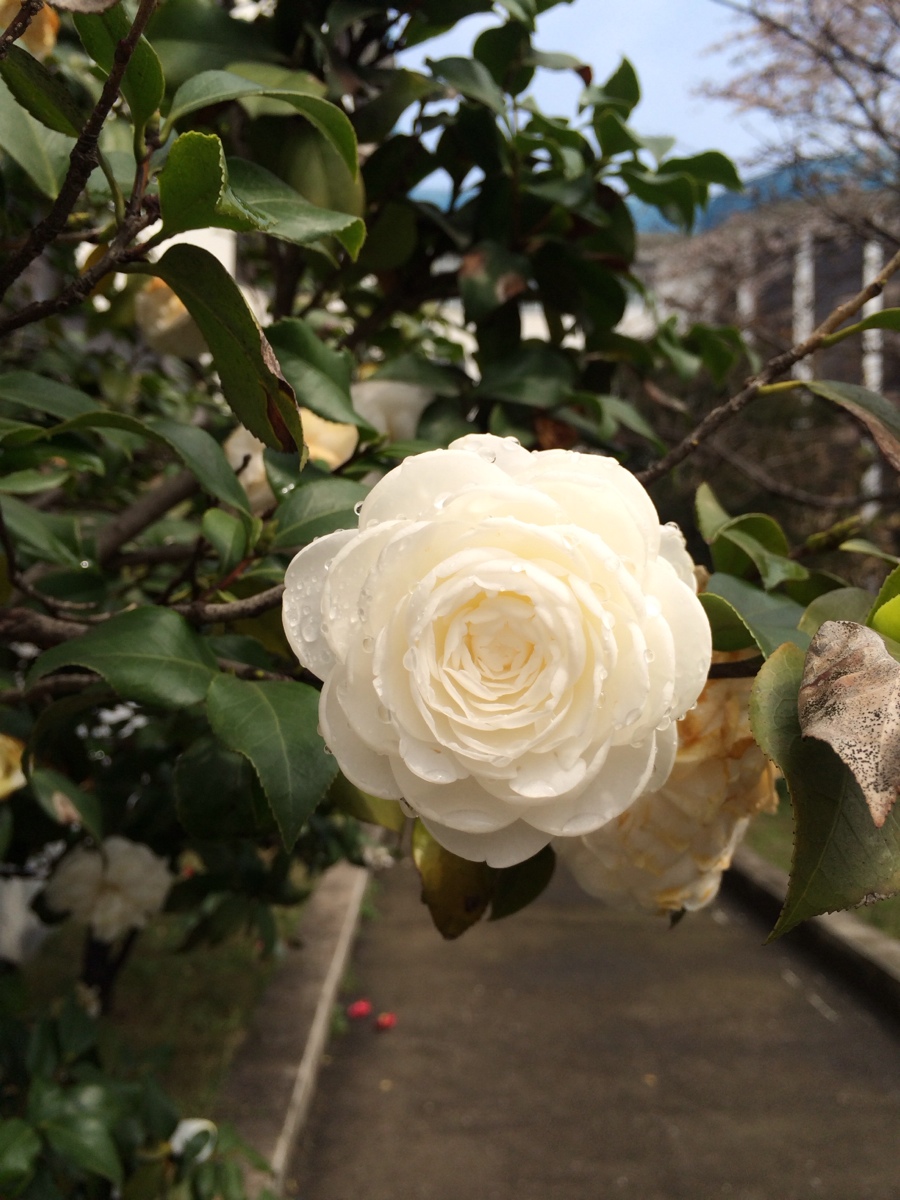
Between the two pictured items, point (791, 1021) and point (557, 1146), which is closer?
point (557, 1146)

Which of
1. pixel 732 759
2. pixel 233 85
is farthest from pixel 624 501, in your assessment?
pixel 233 85

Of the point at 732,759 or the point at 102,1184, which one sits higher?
the point at 732,759

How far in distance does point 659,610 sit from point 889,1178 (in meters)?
2.59

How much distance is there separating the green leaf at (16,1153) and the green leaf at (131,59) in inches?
38.9

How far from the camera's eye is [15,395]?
0.59 metres

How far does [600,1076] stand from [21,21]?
9.45 feet

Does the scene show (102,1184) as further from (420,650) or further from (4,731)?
(420,650)

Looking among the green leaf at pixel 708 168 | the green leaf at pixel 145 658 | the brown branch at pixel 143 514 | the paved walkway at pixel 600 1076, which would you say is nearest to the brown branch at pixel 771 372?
the green leaf at pixel 145 658

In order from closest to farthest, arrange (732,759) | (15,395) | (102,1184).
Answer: (732,759), (15,395), (102,1184)

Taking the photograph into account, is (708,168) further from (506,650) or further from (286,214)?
(506,650)

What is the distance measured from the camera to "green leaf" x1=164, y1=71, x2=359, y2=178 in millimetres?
476

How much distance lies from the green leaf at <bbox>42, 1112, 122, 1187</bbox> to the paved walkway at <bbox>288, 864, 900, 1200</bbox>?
1268 mm

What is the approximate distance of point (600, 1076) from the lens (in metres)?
2.70

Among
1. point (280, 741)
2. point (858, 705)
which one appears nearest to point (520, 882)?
point (280, 741)
